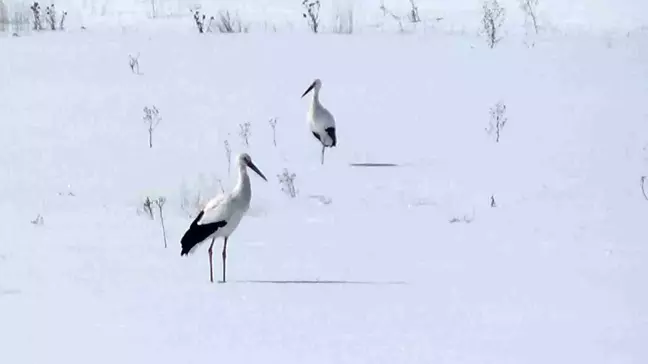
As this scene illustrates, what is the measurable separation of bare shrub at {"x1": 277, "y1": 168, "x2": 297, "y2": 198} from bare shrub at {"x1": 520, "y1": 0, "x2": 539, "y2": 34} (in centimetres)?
899

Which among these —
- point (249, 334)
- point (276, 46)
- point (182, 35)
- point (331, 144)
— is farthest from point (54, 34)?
point (249, 334)

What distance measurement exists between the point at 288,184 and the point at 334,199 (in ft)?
1.38

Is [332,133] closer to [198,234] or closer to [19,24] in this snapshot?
[198,234]

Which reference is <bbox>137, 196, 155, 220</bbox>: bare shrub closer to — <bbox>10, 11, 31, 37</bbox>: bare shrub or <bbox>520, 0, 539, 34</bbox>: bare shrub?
<bbox>10, 11, 31, 37</bbox>: bare shrub

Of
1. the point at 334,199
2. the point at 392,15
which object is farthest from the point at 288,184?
the point at 392,15

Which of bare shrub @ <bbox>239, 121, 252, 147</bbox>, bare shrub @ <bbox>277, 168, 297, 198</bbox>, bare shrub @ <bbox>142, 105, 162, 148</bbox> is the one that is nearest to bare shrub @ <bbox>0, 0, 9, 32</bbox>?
bare shrub @ <bbox>142, 105, 162, 148</bbox>

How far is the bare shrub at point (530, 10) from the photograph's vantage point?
18.5 m

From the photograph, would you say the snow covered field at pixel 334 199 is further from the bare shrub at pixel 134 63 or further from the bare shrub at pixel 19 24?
the bare shrub at pixel 19 24

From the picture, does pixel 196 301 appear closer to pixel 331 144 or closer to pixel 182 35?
pixel 331 144

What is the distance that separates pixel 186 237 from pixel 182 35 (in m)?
10.2

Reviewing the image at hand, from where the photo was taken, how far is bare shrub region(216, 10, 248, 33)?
17.3 metres

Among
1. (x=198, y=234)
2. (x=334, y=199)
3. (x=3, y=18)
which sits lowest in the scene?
(x=334, y=199)

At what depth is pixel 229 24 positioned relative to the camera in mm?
17406

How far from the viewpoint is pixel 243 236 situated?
8344 mm
